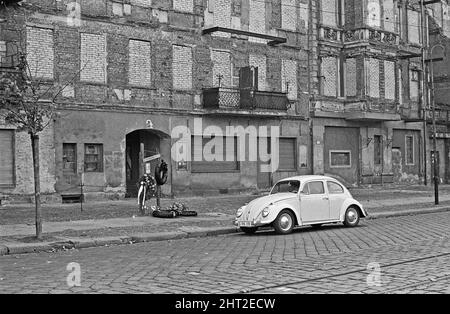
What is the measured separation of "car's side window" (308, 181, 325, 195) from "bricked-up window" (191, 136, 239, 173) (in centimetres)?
1308

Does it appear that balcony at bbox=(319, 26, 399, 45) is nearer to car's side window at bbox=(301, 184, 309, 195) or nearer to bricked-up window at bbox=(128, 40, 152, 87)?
bricked-up window at bbox=(128, 40, 152, 87)

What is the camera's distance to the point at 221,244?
1501 cm

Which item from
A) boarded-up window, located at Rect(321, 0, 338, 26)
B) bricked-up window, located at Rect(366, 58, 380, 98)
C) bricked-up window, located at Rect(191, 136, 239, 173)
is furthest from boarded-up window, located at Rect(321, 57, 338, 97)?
bricked-up window, located at Rect(191, 136, 239, 173)

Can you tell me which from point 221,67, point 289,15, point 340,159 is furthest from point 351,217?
point 340,159

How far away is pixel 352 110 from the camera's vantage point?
36844 mm

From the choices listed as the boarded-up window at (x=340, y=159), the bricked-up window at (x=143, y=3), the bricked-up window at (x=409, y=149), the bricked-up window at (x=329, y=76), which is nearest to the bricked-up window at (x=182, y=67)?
the bricked-up window at (x=143, y=3)

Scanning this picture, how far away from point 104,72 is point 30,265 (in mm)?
16424

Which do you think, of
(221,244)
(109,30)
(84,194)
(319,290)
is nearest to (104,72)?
(109,30)

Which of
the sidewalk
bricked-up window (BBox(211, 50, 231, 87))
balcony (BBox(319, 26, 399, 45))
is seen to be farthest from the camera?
balcony (BBox(319, 26, 399, 45))

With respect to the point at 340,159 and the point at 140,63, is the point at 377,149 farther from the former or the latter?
the point at 140,63

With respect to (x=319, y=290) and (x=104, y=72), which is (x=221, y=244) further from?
(x=104, y=72)

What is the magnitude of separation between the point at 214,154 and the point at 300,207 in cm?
1434

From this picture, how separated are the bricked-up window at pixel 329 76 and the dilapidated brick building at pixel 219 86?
89mm

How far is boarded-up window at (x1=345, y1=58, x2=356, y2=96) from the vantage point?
37.1 m
